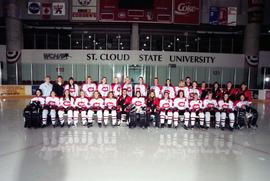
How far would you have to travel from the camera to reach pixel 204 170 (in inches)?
174

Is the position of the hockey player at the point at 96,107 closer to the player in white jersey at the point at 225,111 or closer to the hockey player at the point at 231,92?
the player in white jersey at the point at 225,111

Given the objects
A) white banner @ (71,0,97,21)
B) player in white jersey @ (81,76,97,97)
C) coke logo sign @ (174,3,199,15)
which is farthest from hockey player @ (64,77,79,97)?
coke logo sign @ (174,3,199,15)

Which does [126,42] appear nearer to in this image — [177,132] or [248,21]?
[248,21]

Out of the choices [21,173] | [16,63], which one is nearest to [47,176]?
[21,173]

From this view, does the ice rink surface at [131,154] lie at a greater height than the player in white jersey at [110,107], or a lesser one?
lesser

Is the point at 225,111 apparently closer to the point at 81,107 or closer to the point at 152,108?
the point at 152,108

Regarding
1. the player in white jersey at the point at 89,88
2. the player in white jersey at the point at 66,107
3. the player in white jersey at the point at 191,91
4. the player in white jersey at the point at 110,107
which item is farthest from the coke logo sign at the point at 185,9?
the player in white jersey at the point at 66,107

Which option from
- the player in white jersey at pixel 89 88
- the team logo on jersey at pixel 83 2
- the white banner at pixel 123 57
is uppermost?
the team logo on jersey at pixel 83 2

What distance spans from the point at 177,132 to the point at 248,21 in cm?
1567

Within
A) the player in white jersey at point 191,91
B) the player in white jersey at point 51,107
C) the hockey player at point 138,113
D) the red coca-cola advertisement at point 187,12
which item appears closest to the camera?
the player in white jersey at point 51,107

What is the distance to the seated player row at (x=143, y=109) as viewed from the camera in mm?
7590

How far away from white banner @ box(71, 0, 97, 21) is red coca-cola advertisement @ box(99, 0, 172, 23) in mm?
516

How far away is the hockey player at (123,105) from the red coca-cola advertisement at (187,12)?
12.6 metres

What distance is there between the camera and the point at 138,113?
25.3 feet
